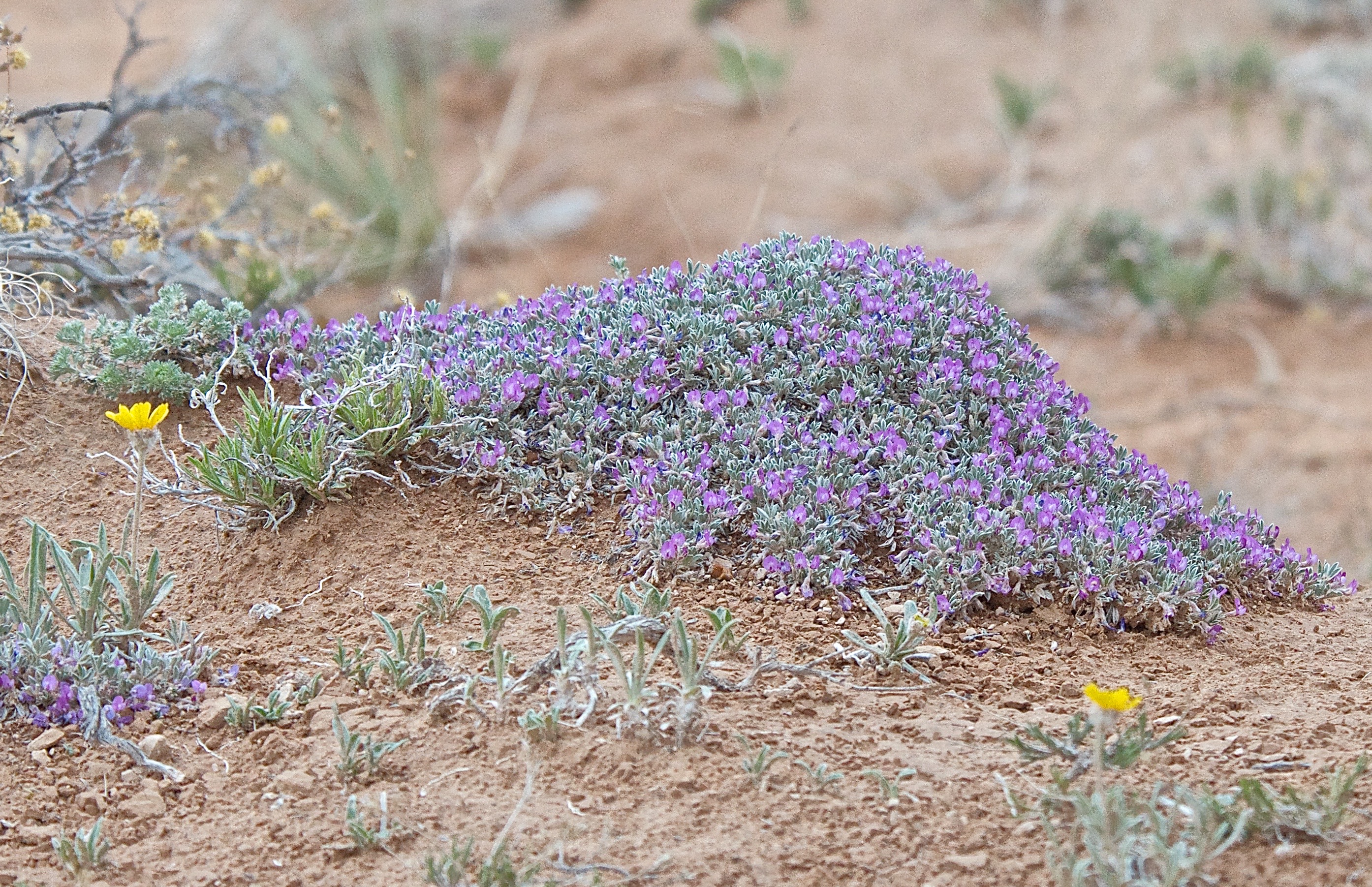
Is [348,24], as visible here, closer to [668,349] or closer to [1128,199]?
[1128,199]

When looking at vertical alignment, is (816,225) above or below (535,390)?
above

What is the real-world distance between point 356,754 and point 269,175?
2.39 metres

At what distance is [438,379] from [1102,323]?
5559 mm

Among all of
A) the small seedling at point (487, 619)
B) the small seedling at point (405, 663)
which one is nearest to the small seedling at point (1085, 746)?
the small seedling at point (487, 619)

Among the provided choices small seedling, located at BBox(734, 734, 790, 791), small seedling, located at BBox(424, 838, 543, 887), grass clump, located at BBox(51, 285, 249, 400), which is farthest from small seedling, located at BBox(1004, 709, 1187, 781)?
grass clump, located at BBox(51, 285, 249, 400)

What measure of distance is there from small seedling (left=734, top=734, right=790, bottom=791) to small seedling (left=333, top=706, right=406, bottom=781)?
0.56 meters

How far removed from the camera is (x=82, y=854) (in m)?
1.99

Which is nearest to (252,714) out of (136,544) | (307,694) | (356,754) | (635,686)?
(307,694)

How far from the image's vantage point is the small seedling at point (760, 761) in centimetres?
209

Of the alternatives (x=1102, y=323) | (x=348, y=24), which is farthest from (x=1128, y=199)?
(x=348, y=24)

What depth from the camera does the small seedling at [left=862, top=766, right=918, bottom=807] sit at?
207 centimetres

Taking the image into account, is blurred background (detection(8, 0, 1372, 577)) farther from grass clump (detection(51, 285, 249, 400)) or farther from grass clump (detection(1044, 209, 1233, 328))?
grass clump (detection(51, 285, 249, 400))

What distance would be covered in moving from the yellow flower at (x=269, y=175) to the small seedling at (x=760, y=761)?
2.56 metres

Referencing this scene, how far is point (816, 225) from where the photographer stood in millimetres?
8656
